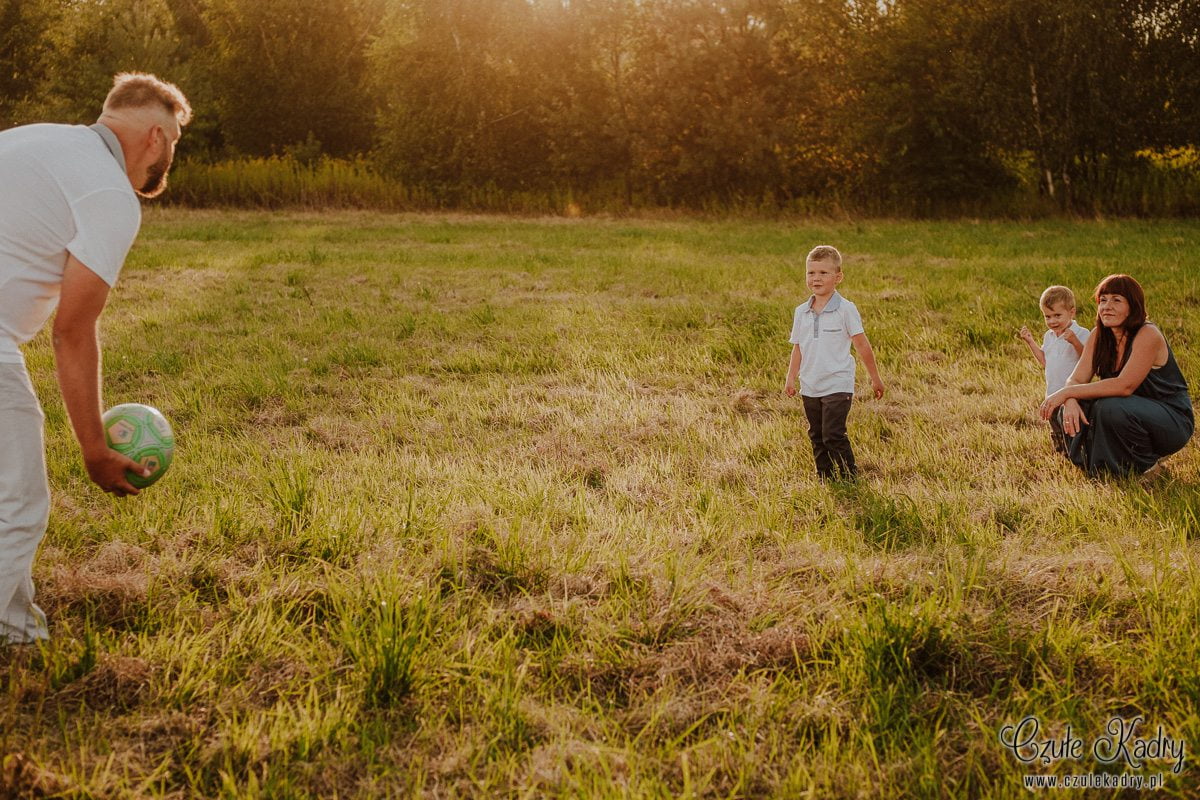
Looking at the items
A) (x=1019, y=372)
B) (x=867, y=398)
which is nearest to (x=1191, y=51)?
(x=1019, y=372)

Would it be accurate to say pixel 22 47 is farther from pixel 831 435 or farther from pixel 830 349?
pixel 831 435

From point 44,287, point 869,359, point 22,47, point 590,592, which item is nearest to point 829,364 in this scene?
point 869,359

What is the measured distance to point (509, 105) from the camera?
2869 centimetres

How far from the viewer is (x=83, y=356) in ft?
9.57

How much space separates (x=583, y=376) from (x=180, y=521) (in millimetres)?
3909

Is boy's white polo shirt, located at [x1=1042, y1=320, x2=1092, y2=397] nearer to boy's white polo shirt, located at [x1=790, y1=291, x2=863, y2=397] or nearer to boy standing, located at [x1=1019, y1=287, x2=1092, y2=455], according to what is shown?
boy standing, located at [x1=1019, y1=287, x2=1092, y2=455]

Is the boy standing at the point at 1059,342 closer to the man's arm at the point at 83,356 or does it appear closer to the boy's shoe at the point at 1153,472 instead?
the boy's shoe at the point at 1153,472

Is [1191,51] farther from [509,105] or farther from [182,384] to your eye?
[182,384]

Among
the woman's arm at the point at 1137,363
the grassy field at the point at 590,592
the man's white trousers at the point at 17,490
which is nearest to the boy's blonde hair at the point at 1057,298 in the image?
the woman's arm at the point at 1137,363

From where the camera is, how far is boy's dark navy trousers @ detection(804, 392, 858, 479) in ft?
16.3

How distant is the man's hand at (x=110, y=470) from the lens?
3.04 meters

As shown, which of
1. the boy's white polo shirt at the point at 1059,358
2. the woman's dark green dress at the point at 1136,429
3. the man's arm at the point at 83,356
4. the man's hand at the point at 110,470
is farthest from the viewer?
the boy's white polo shirt at the point at 1059,358

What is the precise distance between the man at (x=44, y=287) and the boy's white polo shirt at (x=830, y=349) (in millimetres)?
3648

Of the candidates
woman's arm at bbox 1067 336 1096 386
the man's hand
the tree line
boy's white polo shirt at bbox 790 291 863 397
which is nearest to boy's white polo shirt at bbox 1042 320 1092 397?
woman's arm at bbox 1067 336 1096 386
